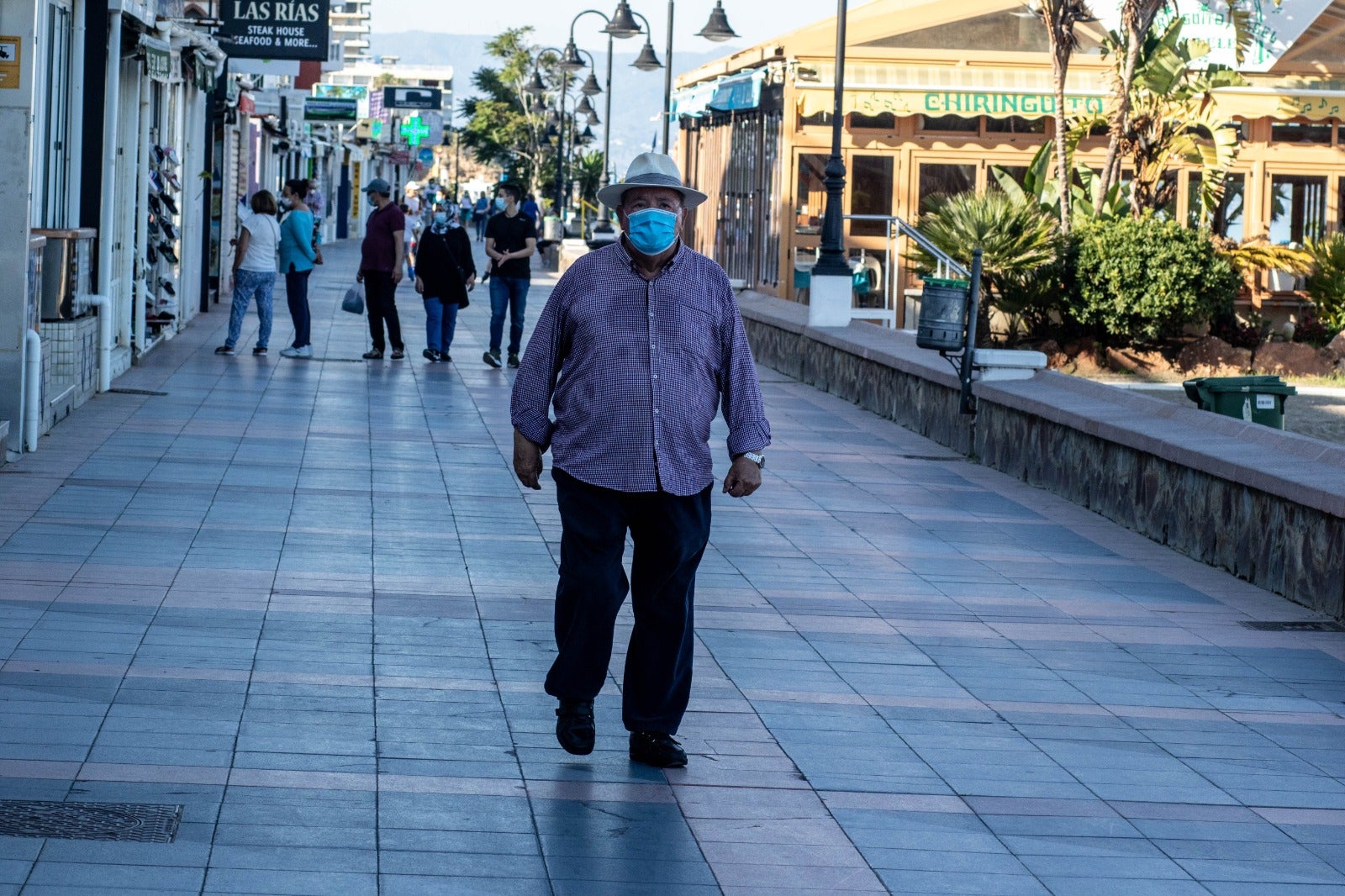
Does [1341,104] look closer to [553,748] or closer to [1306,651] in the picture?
[1306,651]

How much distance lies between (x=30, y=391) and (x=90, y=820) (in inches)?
275

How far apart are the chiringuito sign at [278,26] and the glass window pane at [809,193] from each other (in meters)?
7.06

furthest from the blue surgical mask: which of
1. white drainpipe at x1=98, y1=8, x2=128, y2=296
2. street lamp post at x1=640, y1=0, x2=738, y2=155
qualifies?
street lamp post at x1=640, y1=0, x2=738, y2=155

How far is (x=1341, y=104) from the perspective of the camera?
25219 millimetres

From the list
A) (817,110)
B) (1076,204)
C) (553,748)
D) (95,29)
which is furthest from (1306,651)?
(817,110)

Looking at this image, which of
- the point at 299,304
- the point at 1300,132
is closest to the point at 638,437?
the point at 299,304

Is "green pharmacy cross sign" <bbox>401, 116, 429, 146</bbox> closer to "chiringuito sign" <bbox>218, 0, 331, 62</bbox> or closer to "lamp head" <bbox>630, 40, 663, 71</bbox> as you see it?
"lamp head" <bbox>630, 40, 663, 71</bbox>

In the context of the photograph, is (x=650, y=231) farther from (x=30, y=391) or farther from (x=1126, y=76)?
(x=1126, y=76)

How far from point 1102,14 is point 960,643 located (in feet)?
61.5

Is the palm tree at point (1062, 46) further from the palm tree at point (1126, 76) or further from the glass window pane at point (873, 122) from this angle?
the glass window pane at point (873, 122)

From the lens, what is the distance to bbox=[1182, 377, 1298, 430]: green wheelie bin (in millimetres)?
12047

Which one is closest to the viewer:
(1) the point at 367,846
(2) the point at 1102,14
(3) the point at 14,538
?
(1) the point at 367,846

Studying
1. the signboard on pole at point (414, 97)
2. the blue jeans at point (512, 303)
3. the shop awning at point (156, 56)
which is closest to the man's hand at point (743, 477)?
the shop awning at point (156, 56)

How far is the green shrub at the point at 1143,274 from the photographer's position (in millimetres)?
19453
